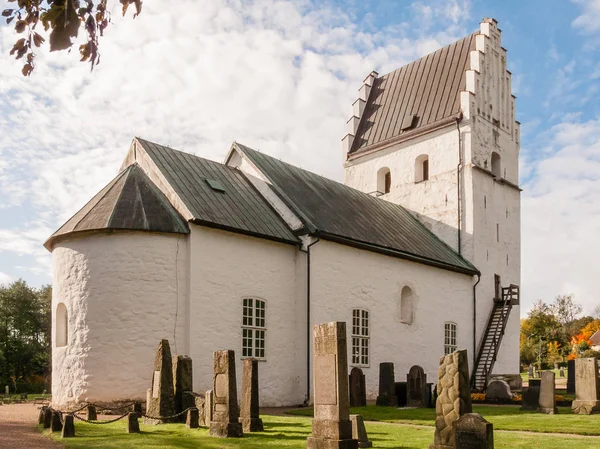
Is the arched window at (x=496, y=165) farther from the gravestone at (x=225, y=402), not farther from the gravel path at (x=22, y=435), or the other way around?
the gravel path at (x=22, y=435)

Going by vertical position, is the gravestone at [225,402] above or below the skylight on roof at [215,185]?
below

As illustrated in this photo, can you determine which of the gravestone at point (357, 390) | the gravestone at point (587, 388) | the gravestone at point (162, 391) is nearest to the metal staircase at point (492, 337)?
the gravestone at point (357, 390)

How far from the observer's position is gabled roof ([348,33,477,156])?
31.1 meters

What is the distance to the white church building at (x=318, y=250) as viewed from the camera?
18.7m

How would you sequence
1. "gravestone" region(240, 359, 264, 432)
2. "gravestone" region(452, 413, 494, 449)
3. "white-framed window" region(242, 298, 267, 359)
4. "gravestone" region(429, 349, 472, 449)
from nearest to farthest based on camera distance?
1. "gravestone" region(452, 413, 494, 449)
2. "gravestone" region(429, 349, 472, 449)
3. "gravestone" region(240, 359, 264, 432)
4. "white-framed window" region(242, 298, 267, 359)

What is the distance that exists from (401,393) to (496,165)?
50.1 ft

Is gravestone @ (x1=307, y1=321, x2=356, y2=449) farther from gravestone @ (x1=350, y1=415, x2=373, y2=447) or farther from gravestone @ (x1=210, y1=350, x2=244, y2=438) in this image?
gravestone @ (x1=210, y1=350, x2=244, y2=438)

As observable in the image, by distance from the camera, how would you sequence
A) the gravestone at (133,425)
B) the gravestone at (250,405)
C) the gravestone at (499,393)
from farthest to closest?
the gravestone at (499,393), the gravestone at (133,425), the gravestone at (250,405)

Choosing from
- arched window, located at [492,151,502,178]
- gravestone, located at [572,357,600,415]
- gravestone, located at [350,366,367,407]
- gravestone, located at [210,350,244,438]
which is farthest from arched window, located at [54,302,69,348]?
arched window, located at [492,151,502,178]

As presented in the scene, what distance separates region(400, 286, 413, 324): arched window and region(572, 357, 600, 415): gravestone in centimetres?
875

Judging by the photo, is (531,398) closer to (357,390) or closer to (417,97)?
(357,390)

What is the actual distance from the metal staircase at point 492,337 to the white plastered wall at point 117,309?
1413cm

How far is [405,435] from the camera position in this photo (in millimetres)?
12633

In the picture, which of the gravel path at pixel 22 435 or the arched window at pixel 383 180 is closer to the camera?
the gravel path at pixel 22 435
